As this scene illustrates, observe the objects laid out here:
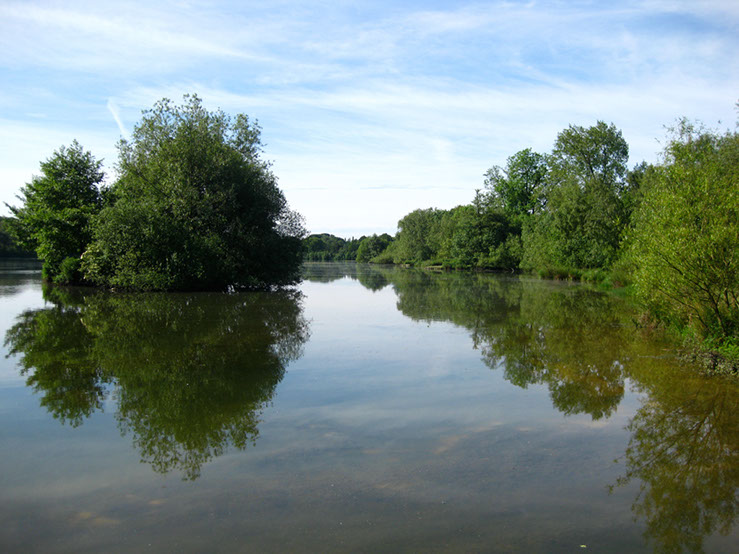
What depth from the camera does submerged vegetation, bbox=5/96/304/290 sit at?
2795 cm

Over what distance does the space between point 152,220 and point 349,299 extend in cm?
1108

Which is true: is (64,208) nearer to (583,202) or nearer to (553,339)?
(553,339)

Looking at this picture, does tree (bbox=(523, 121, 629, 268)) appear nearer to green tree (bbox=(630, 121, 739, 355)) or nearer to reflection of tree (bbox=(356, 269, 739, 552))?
reflection of tree (bbox=(356, 269, 739, 552))

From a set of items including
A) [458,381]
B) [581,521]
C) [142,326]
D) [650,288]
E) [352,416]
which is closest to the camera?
[581,521]

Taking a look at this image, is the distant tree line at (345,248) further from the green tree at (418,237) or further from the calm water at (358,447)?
the calm water at (358,447)

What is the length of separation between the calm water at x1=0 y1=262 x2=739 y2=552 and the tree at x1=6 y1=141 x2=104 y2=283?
2324 cm

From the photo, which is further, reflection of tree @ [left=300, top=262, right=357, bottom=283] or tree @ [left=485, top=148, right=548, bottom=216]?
tree @ [left=485, top=148, right=548, bottom=216]

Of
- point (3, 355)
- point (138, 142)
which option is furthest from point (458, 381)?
point (138, 142)

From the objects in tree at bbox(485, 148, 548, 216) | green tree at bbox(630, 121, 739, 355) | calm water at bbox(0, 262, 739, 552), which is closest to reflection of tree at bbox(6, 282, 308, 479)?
calm water at bbox(0, 262, 739, 552)

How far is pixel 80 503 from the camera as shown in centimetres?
479

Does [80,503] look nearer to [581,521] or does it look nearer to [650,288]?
[581,521]

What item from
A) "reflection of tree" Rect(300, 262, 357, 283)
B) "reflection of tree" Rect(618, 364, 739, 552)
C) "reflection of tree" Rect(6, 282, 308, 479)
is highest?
"reflection of tree" Rect(300, 262, 357, 283)

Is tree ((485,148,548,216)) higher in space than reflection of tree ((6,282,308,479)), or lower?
higher

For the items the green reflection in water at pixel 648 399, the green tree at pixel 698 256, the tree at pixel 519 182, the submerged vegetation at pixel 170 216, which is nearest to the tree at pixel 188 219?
the submerged vegetation at pixel 170 216
